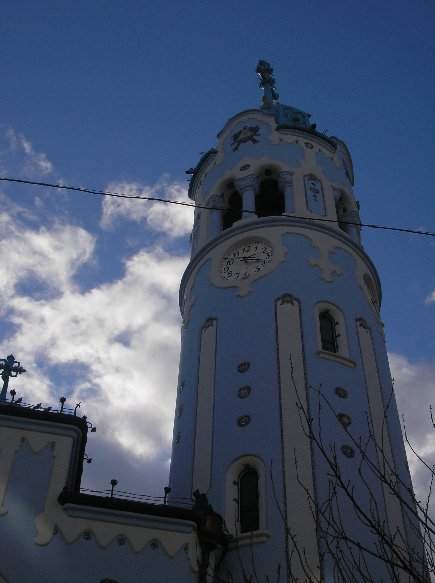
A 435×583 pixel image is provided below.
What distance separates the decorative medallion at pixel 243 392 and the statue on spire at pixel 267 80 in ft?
68.9

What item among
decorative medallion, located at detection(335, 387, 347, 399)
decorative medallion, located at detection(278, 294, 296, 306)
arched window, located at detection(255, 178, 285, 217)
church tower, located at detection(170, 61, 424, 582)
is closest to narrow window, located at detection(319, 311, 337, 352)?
church tower, located at detection(170, 61, 424, 582)

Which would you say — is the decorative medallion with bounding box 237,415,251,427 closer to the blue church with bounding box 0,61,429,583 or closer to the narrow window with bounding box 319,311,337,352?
the blue church with bounding box 0,61,429,583

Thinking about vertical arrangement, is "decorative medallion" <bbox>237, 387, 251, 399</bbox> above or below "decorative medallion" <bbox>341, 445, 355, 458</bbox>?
above

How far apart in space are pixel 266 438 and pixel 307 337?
12.4 ft

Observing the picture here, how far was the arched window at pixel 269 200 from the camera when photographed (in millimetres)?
28855

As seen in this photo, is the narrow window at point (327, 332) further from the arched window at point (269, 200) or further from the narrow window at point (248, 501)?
the arched window at point (269, 200)

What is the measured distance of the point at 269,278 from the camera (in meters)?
22.8

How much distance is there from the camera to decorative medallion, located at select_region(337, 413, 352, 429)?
19.0 m

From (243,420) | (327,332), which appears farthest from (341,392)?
(243,420)

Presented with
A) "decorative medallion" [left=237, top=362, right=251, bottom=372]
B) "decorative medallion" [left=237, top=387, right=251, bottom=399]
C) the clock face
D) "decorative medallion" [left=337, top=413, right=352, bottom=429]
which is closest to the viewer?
"decorative medallion" [left=337, top=413, right=352, bottom=429]

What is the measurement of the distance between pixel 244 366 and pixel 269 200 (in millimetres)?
10855

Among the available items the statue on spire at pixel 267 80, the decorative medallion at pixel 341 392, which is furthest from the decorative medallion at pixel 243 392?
the statue on spire at pixel 267 80

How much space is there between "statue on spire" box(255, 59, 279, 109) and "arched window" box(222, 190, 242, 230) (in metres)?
9.99

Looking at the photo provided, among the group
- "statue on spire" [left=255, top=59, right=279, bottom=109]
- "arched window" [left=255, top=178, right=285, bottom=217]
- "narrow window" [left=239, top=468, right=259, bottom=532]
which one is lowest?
"narrow window" [left=239, top=468, right=259, bottom=532]
